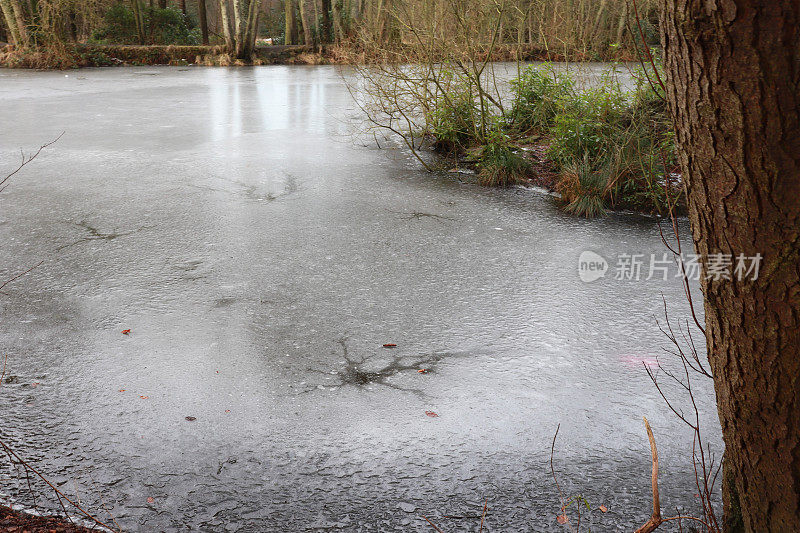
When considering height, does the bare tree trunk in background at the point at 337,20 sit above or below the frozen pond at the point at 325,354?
above


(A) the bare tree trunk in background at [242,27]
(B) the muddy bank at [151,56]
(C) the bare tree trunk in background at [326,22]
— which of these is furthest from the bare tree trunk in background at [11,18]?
(C) the bare tree trunk in background at [326,22]

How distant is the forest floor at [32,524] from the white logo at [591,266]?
4.09 metres

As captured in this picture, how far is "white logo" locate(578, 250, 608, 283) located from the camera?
577 cm

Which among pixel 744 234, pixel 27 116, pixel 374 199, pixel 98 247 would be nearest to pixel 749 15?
pixel 744 234

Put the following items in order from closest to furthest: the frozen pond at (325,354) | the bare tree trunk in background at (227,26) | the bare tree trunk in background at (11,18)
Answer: the frozen pond at (325,354) < the bare tree trunk in background at (11,18) < the bare tree trunk in background at (227,26)

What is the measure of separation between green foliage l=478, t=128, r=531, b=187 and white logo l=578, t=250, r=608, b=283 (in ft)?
8.37

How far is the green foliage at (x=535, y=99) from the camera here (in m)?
9.86

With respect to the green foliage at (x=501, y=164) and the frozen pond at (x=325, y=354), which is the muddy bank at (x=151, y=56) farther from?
the frozen pond at (x=325, y=354)

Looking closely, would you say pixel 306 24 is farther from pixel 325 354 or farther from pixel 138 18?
pixel 325 354

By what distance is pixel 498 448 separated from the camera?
3.48m

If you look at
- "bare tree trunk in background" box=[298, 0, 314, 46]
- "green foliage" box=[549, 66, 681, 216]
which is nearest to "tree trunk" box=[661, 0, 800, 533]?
"green foliage" box=[549, 66, 681, 216]

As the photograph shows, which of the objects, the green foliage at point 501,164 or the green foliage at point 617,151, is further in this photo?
the green foliage at point 501,164

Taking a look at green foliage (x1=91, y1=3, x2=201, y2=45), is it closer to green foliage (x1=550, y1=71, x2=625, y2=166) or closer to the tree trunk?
green foliage (x1=550, y1=71, x2=625, y2=166)

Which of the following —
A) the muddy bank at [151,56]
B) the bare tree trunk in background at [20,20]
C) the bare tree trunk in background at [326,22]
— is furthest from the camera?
the bare tree trunk in background at [326,22]
